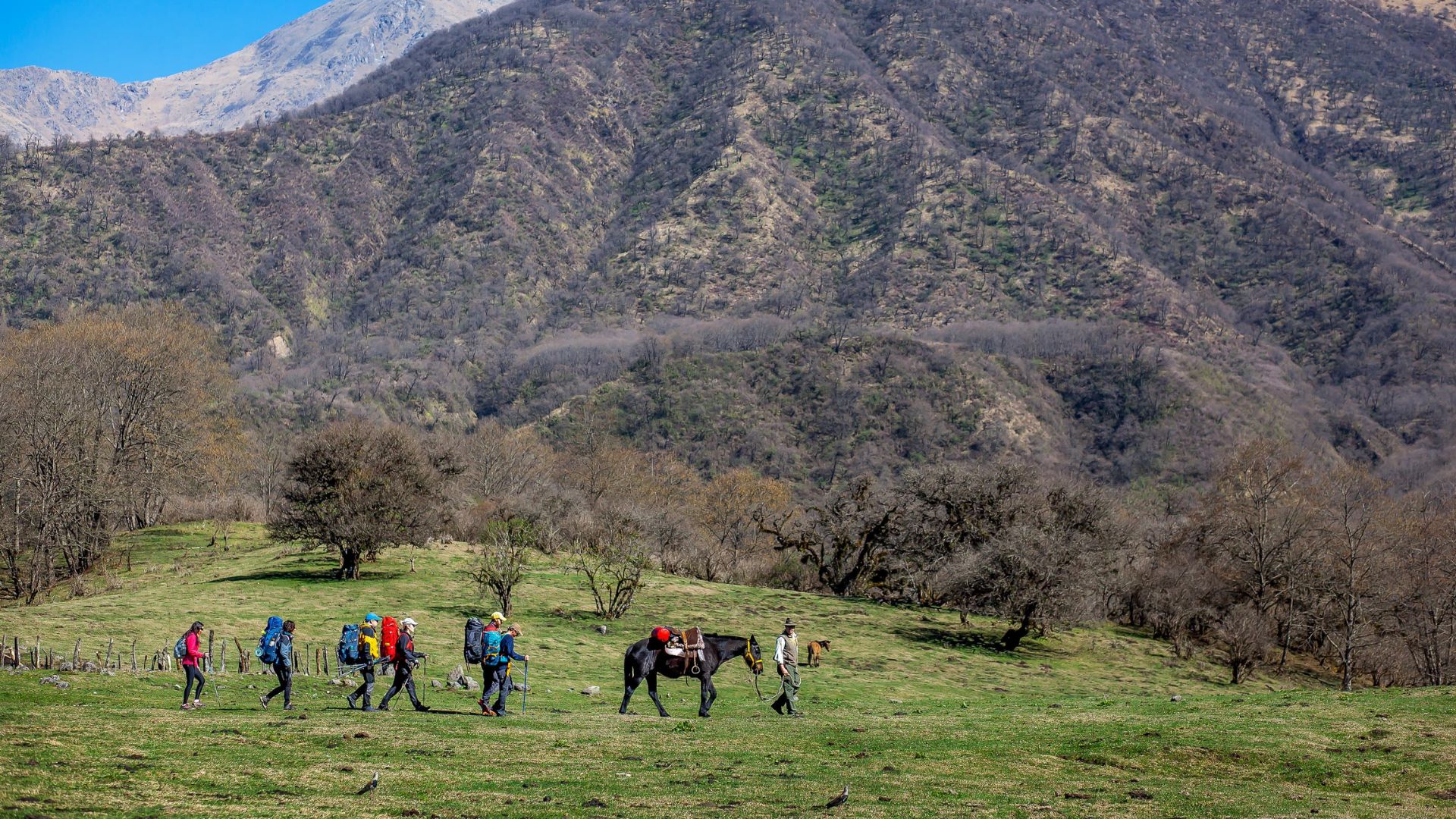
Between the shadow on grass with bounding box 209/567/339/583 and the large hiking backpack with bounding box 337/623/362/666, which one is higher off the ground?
the large hiking backpack with bounding box 337/623/362/666

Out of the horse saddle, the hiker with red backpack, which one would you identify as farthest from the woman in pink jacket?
the horse saddle

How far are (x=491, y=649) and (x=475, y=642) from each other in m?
0.54

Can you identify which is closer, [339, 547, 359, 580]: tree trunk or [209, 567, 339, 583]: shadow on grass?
[209, 567, 339, 583]: shadow on grass

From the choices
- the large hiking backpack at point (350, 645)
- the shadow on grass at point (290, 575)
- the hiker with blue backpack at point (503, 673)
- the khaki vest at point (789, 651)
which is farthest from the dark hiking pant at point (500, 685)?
the shadow on grass at point (290, 575)

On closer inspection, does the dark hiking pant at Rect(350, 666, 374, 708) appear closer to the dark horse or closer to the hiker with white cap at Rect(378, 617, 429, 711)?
the hiker with white cap at Rect(378, 617, 429, 711)

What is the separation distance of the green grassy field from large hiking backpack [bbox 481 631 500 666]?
1288mm

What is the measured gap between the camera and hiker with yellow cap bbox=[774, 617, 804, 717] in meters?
25.7

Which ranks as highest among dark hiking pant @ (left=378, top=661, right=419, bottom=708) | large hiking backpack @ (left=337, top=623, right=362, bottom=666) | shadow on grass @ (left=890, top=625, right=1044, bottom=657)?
large hiking backpack @ (left=337, top=623, right=362, bottom=666)

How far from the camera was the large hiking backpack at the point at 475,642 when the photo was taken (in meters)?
23.1

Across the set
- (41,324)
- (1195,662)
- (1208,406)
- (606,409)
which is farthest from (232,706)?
(1208,406)

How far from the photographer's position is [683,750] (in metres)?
19.3

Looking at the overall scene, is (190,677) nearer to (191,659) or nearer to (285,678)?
(191,659)

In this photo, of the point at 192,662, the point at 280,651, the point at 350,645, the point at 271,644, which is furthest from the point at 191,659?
the point at 350,645

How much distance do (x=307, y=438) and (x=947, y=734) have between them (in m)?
41.2
